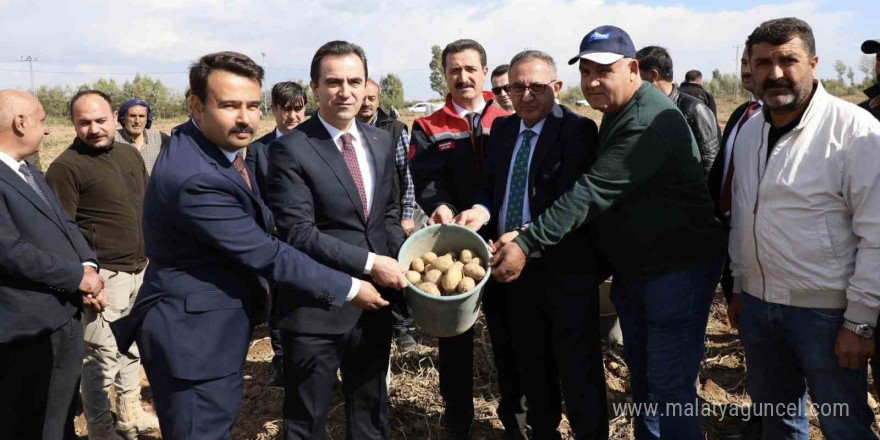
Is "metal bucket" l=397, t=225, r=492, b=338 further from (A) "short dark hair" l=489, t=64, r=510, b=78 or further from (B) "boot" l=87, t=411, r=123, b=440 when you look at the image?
(A) "short dark hair" l=489, t=64, r=510, b=78

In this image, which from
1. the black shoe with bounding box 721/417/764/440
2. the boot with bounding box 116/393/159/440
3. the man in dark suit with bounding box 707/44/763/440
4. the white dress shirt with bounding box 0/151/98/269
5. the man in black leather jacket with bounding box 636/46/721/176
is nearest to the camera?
the white dress shirt with bounding box 0/151/98/269

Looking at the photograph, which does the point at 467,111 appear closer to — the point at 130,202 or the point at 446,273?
the point at 446,273

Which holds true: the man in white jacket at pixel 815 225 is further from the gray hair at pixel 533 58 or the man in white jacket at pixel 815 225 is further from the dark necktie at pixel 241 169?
the dark necktie at pixel 241 169

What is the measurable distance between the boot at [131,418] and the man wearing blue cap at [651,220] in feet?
9.32

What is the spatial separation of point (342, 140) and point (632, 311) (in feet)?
5.64

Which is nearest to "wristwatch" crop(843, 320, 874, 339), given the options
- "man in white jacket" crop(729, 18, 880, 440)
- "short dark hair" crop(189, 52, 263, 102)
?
"man in white jacket" crop(729, 18, 880, 440)

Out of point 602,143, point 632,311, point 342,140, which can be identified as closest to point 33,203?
point 342,140

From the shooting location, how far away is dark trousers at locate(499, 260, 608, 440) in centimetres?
303

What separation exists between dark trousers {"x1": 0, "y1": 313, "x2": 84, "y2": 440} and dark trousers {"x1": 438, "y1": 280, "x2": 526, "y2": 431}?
2007mm

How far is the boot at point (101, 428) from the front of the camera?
370 cm

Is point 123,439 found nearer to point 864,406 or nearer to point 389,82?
point 864,406

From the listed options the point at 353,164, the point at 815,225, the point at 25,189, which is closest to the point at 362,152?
the point at 353,164

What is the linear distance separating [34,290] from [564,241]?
2.62 m

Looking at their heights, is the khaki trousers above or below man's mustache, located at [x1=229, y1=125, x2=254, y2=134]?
below
